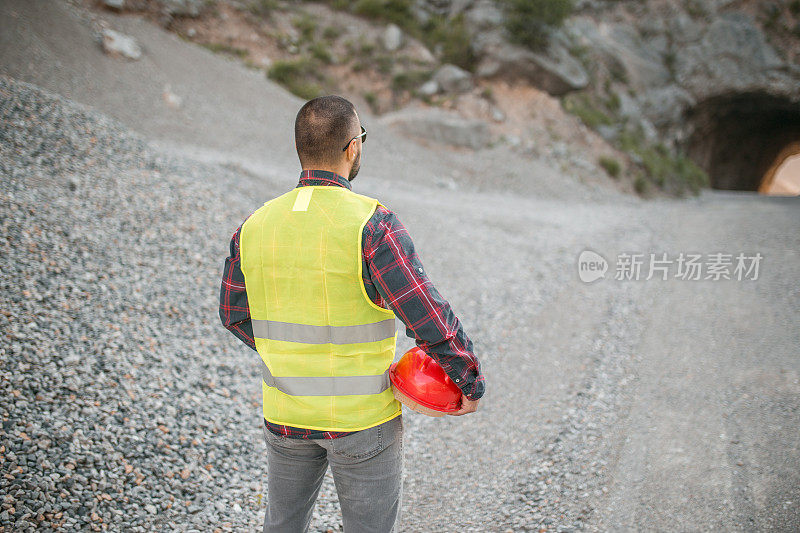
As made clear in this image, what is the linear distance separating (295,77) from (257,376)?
18.1 meters

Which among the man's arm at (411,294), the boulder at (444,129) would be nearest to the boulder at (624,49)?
the boulder at (444,129)

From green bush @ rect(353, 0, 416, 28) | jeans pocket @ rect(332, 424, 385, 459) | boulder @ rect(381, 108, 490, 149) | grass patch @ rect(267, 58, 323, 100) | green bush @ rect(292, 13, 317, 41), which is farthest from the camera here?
green bush @ rect(353, 0, 416, 28)

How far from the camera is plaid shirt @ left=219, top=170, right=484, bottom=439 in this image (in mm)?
1623

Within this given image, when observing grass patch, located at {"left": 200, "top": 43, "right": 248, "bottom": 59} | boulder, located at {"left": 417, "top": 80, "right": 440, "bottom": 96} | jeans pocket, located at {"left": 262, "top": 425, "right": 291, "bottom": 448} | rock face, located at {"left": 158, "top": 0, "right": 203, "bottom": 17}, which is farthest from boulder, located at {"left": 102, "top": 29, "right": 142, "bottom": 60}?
jeans pocket, located at {"left": 262, "top": 425, "right": 291, "bottom": 448}

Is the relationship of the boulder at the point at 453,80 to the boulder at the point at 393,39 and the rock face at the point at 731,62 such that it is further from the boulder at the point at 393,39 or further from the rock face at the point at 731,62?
the rock face at the point at 731,62

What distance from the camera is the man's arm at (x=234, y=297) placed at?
1.85 metres

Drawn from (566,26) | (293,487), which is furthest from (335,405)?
(566,26)

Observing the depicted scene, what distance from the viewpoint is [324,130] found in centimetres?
172

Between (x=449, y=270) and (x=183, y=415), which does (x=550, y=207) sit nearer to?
(x=449, y=270)

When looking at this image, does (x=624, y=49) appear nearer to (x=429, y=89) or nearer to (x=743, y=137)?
(x=429, y=89)

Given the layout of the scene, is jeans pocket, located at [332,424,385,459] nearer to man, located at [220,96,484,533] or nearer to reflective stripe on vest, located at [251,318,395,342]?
man, located at [220,96,484,533]

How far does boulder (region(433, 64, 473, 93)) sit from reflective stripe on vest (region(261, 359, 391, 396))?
66.8 ft

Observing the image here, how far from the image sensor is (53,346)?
376 cm

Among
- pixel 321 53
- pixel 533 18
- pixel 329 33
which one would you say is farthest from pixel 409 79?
pixel 533 18
